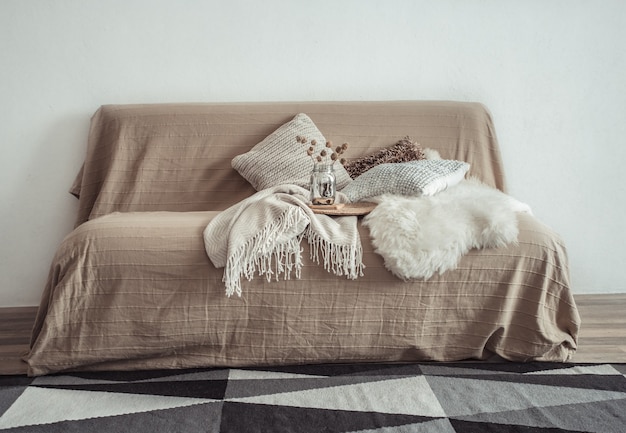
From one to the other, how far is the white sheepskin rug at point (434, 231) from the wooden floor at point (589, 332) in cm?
58

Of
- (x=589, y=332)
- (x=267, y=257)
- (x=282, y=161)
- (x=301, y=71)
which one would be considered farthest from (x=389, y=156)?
(x=589, y=332)

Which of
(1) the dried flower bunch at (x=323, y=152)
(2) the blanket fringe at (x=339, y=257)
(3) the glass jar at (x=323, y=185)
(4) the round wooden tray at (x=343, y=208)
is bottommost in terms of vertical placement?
(2) the blanket fringe at (x=339, y=257)

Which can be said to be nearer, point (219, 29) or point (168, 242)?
point (168, 242)

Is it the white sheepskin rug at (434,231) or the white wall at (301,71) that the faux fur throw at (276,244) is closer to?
the white sheepskin rug at (434,231)

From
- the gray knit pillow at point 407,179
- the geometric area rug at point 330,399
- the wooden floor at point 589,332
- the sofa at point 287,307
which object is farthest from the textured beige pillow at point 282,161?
the wooden floor at point 589,332

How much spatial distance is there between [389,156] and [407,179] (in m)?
0.38

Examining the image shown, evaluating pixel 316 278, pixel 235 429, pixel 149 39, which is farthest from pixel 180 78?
pixel 235 429

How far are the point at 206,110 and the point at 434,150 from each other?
3.63ft

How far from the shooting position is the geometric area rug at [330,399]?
1.72m

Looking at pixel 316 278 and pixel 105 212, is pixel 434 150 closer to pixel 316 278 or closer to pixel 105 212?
pixel 316 278

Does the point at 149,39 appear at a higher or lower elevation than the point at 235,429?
higher

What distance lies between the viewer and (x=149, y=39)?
2984mm

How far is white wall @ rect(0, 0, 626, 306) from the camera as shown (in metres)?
2.97

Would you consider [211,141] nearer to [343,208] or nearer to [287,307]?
[343,208]
